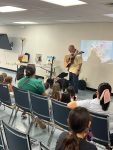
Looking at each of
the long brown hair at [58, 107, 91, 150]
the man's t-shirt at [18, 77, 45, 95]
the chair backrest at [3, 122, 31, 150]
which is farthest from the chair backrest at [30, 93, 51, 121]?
the long brown hair at [58, 107, 91, 150]

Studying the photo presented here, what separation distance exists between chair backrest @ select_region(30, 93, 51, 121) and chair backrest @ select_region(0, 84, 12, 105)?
65cm

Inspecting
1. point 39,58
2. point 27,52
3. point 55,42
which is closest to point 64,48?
point 55,42

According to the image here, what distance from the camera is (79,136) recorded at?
2018mm

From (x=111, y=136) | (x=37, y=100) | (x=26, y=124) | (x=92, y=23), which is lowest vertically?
(x=26, y=124)

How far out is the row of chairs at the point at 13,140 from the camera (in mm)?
2227

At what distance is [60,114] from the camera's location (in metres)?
3.55

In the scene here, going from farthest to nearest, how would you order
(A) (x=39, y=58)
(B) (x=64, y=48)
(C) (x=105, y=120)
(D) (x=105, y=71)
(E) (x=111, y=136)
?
(A) (x=39, y=58) → (B) (x=64, y=48) → (D) (x=105, y=71) → (E) (x=111, y=136) → (C) (x=105, y=120)

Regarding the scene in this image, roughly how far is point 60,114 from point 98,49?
594 centimetres

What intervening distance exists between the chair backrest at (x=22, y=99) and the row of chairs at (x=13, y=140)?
1.44 meters

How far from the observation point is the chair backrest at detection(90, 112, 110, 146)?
10.0 feet

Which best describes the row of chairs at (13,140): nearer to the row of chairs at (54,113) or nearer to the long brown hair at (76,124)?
the long brown hair at (76,124)

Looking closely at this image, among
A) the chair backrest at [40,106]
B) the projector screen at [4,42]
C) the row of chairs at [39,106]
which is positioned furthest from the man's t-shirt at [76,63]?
the projector screen at [4,42]

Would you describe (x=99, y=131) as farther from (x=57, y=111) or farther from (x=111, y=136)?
(x=57, y=111)

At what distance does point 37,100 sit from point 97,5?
2302 mm
